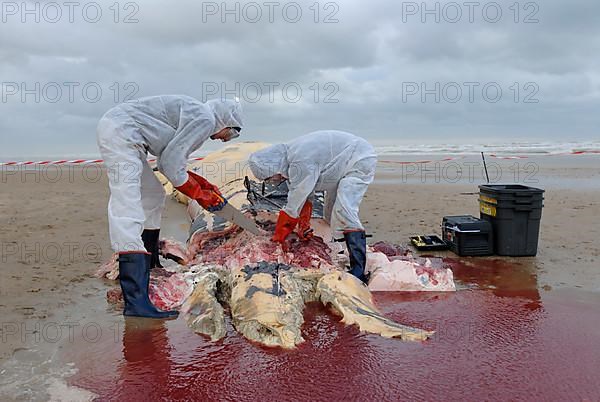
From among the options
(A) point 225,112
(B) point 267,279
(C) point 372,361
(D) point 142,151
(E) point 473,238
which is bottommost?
(C) point 372,361

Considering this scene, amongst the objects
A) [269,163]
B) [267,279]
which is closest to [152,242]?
[269,163]

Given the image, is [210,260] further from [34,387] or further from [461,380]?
[461,380]

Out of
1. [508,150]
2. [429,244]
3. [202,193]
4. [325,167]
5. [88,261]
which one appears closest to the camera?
[202,193]

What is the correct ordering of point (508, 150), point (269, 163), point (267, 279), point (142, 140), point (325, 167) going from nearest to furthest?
point (267, 279) < point (142, 140) < point (269, 163) < point (325, 167) < point (508, 150)

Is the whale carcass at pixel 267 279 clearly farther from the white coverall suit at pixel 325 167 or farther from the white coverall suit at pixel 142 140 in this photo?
the white coverall suit at pixel 142 140

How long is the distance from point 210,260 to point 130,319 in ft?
4.12

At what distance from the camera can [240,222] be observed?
17.9 ft

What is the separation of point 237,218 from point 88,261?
205 centimetres

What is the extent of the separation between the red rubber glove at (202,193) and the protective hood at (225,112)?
546 mm

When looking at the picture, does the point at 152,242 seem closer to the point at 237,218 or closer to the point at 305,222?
the point at 237,218

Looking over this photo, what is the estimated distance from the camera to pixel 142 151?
15.3ft

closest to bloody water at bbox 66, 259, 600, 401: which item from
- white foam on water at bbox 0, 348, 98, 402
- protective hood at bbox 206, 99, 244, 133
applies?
white foam on water at bbox 0, 348, 98, 402

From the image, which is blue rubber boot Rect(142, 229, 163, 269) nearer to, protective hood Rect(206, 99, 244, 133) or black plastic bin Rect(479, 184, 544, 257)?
protective hood Rect(206, 99, 244, 133)

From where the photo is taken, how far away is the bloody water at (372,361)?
117 inches
